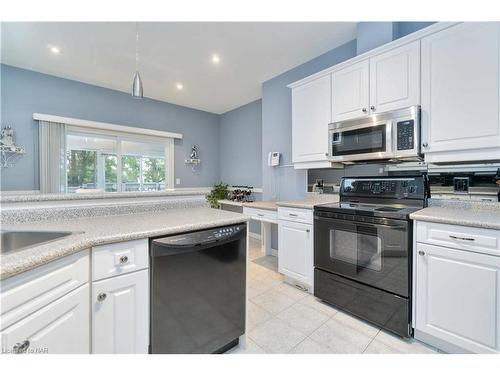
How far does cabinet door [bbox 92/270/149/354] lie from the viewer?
98 centimetres

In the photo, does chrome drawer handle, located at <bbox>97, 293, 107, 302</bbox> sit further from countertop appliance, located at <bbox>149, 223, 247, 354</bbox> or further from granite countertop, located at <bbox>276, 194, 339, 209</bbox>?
granite countertop, located at <bbox>276, 194, 339, 209</bbox>

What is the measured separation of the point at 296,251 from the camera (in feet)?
7.34

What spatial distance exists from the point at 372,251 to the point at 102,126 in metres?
4.40

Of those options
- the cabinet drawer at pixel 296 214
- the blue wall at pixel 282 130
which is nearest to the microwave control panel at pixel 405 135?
the cabinet drawer at pixel 296 214

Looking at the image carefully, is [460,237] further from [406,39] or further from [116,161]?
[116,161]

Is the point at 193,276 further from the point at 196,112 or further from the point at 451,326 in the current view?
the point at 196,112

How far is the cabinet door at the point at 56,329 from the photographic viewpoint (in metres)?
0.72

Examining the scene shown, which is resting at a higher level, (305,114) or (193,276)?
(305,114)

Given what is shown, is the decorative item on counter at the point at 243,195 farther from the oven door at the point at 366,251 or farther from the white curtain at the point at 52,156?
the white curtain at the point at 52,156

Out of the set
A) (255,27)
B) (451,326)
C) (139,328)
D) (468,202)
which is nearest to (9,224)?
(139,328)

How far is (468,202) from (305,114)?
1.67 meters

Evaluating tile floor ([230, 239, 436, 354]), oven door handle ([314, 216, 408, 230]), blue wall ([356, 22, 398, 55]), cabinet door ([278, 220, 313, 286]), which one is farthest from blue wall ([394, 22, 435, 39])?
tile floor ([230, 239, 436, 354])

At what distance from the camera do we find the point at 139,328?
1.08 meters

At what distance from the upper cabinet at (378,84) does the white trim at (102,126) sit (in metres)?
3.49
